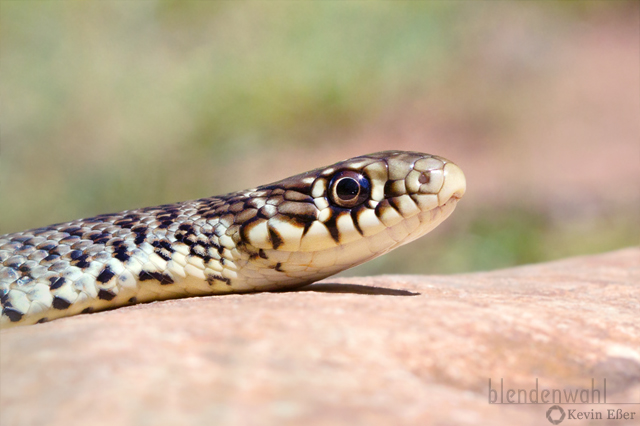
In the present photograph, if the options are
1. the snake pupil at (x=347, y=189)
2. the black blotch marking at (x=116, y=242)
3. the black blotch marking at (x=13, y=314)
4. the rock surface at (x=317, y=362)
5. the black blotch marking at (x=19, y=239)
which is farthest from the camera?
the black blotch marking at (x=19, y=239)

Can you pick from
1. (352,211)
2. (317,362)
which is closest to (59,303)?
(352,211)

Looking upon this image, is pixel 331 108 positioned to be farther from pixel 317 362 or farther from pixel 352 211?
pixel 317 362

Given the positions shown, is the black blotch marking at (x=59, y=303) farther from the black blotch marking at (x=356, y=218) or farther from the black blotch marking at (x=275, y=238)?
the black blotch marking at (x=356, y=218)

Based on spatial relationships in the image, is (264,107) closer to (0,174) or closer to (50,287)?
(0,174)

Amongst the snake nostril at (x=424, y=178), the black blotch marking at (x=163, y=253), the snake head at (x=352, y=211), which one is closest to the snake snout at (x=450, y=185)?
the snake head at (x=352, y=211)

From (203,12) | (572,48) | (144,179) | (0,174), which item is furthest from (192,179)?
(572,48)

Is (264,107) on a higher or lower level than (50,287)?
higher

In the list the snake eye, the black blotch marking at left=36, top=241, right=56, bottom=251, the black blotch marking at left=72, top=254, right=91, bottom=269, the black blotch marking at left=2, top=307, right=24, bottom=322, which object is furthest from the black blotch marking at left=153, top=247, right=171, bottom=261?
the snake eye

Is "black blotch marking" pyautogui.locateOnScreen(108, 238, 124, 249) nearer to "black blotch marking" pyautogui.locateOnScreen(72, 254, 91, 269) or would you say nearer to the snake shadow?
"black blotch marking" pyautogui.locateOnScreen(72, 254, 91, 269)
